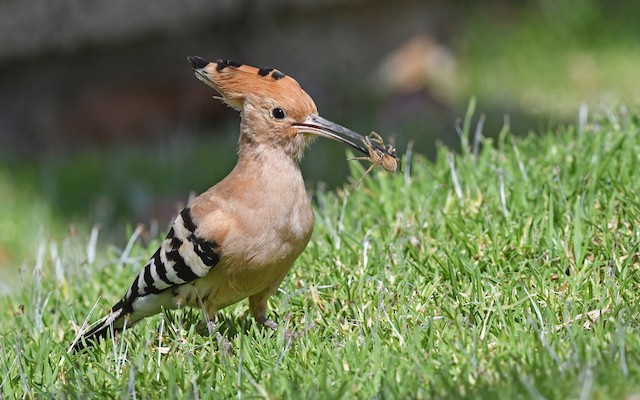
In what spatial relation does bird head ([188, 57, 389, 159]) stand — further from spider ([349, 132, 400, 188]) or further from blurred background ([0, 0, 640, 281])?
blurred background ([0, 0, 640, 281])

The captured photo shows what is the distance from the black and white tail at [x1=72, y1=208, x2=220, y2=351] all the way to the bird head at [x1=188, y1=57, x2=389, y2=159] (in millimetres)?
392

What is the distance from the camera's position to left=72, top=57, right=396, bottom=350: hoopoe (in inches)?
129

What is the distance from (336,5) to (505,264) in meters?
5.65

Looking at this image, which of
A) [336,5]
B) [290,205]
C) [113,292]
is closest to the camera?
[290,205]

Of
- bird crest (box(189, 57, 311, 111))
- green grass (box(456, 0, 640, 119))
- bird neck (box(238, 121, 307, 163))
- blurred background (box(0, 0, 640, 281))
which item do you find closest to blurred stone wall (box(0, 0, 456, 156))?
blurred background (box(0, 0, 640, 281))

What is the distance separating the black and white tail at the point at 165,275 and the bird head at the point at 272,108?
1.29 feet

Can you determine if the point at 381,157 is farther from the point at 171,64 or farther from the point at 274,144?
the point at 171,64

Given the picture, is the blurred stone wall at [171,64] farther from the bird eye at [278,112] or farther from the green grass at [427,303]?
the bird eye at [278,112]

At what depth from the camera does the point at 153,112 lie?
350 inches

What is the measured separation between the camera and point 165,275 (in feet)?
11.3

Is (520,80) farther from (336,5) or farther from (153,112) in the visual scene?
(153,112)

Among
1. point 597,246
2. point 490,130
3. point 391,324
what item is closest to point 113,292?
point 391,324

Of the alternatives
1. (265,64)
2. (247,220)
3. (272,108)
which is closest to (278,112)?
(272,108)

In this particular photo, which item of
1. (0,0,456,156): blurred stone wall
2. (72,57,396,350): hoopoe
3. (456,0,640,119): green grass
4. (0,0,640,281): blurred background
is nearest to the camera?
(72,57,396,350): hoopoe
